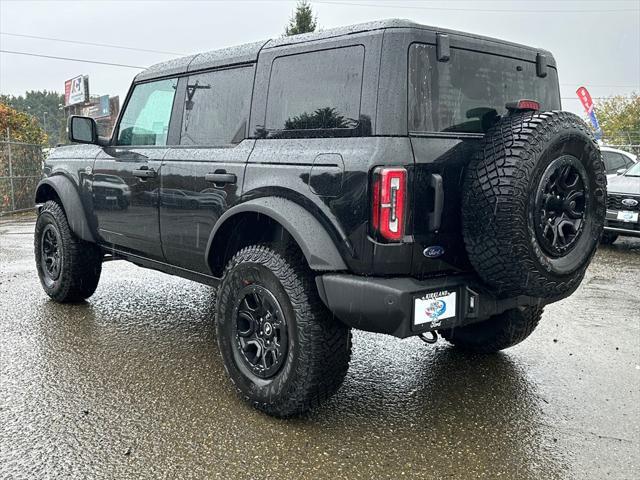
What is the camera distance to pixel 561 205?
9.36ft

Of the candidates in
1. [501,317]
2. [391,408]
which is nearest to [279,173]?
[391,408]

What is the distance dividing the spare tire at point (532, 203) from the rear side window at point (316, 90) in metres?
0.68

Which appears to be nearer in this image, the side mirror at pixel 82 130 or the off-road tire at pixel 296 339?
the off-road tire at pixel 296 339

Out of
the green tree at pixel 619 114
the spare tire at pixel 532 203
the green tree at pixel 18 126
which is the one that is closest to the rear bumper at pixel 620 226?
the spare tire at pixel 532 203

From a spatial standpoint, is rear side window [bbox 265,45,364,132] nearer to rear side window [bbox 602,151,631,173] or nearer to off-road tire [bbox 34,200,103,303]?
off-road tire [bbox 34,200,103,303]

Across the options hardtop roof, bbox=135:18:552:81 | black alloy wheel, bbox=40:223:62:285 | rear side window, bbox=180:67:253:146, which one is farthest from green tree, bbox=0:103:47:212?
rear side window, bbox=180:67:253:146

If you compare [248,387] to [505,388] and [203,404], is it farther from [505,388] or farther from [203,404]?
[505,388]

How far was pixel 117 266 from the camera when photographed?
7.10 m

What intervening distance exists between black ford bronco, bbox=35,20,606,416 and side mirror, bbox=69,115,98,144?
4.78 feet

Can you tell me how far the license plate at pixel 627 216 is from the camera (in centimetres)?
839

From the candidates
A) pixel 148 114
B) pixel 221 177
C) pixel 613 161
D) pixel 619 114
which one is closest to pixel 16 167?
pixel 148 114

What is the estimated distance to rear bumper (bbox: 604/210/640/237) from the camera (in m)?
8.39

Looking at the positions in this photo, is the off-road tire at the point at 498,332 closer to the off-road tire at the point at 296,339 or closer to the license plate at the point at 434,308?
the license plate at the point at 434,308

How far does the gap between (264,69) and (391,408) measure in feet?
6.71
